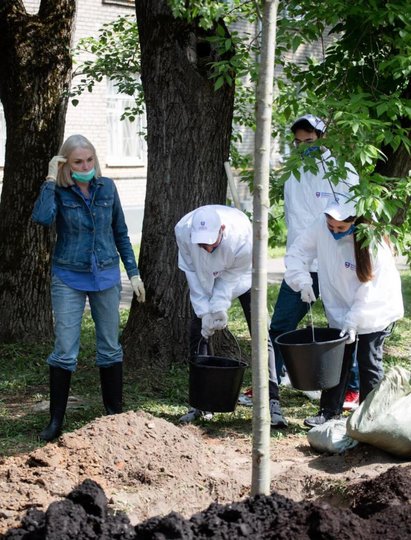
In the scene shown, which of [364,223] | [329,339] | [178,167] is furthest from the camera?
[178,167]

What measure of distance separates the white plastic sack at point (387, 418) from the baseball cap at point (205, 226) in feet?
4.37

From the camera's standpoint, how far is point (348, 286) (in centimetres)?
565

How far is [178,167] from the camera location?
274 inches

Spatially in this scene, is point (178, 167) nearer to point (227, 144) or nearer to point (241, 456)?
point (227, 144)

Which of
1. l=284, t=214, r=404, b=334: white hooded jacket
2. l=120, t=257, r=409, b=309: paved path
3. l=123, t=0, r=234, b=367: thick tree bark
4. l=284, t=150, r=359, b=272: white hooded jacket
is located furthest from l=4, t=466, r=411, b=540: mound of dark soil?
l=120, t=257, r=409, b=309: paved path

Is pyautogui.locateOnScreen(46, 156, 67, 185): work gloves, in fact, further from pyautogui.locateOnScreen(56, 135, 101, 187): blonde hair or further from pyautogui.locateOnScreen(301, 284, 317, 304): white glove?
pyautogui.locateOnScreen(301, 284, 317, 304): white glove

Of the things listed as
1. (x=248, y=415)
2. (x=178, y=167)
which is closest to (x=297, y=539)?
(x=248, y=415)

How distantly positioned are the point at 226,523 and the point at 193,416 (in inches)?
99.0

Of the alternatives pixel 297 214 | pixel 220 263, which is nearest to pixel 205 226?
pixel 220 263

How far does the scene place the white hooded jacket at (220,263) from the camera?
228 inches

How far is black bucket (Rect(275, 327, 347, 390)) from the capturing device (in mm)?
5242

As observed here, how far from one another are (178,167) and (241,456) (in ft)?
8.28

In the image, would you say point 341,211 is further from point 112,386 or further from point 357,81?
point 112,386

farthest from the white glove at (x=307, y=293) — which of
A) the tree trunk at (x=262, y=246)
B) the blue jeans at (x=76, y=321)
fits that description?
the tree trunk at (x=262, y=246)
